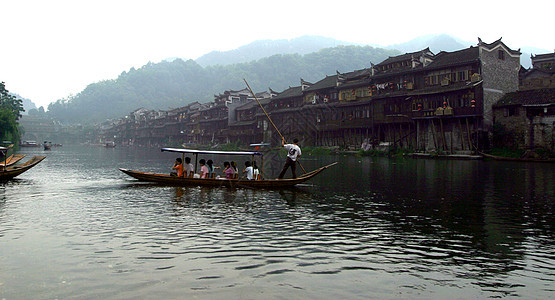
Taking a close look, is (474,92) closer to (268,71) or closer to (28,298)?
(28,298)

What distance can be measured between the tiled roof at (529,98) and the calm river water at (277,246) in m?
22.8

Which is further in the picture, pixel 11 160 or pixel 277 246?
pixel 11 160

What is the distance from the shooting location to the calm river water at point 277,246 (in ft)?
19.5

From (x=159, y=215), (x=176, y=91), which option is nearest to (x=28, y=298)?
(x=159, y=215)

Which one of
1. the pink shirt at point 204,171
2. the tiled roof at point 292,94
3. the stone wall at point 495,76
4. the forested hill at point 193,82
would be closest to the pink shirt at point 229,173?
the pink shirt at point 204,171

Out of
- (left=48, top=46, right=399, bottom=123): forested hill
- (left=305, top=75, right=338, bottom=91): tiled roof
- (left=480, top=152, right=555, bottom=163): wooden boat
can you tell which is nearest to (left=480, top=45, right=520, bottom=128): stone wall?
(left=480, top=152, right=555, bottom=163): wooden boat

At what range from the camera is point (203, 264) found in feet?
22.8

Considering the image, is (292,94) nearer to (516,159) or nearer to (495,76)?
(495,76)

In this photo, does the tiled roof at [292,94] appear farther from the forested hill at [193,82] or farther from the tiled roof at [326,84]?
the forested hill at [193,82]

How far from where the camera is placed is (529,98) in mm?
34906

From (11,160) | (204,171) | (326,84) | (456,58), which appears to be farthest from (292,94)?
(204,171)

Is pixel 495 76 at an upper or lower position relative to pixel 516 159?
upper

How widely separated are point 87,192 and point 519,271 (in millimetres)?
15807

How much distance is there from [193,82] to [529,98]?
140782 millimetres
